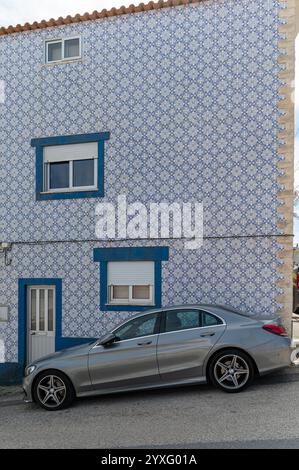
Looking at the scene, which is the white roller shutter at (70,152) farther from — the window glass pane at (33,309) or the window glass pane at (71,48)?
the window glass pane at (33,309)

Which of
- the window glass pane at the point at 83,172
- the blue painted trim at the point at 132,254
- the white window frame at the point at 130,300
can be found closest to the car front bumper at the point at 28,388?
the white window frame at the point at 130,300

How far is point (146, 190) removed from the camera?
8805 millimetres

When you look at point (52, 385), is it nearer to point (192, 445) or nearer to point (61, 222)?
point (192, 445)

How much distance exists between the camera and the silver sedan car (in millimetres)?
6137

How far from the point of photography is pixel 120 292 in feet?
29.5

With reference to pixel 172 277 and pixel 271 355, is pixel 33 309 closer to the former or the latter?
pixel 172 277

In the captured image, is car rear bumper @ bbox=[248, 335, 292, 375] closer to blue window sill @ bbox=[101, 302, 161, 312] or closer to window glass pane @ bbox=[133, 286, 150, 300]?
blue window sill @ bbox=[101, 302, 161, 312]

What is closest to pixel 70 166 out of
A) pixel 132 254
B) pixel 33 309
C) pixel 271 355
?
pixel 132 254

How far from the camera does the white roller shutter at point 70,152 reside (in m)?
9.27

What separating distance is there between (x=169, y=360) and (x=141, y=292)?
2.78m

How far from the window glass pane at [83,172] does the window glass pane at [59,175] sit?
0.72ft

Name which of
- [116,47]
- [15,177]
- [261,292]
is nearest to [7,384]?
[15,177]

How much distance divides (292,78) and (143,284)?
5.05 m
